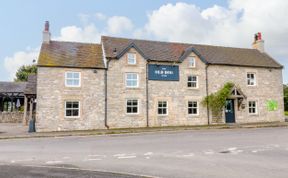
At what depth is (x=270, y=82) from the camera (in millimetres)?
28375

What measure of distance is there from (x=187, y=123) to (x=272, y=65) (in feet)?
39.1

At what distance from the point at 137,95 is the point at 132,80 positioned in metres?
1.44

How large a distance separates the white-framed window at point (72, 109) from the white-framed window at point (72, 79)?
1.53 m

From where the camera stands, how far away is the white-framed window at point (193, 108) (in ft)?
82.8

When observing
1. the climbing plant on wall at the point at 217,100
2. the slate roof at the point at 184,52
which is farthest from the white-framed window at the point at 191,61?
the climbing plant on wall at the point at 217,100

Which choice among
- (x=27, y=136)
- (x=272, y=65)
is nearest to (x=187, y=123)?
(x=272, y=65)

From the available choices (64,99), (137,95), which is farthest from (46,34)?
(137,95)

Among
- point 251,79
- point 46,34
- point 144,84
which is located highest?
point 46,34

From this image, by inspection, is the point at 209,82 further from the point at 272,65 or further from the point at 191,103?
the point at 272,65

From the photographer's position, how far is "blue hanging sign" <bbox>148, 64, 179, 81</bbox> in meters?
24.5

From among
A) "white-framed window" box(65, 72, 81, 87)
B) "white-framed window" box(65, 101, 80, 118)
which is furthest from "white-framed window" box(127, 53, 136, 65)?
"white-framed window" box(65, 101, 80, 118)

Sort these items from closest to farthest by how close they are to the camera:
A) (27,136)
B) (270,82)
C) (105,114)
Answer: (27,136) → (105,114) → (270,82)

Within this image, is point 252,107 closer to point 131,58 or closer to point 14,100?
point 131,58

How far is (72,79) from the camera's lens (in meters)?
22.5
